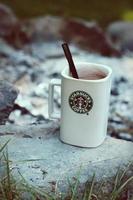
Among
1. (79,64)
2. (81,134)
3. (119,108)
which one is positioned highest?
(79,64)

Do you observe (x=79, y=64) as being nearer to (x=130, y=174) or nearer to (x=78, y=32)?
(x=130, y=174)

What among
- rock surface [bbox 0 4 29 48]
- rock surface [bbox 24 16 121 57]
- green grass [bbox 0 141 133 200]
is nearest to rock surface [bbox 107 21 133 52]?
rock surface [bbox 24 16 121 57]

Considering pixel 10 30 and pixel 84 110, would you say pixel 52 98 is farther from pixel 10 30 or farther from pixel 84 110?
pixel 10 30

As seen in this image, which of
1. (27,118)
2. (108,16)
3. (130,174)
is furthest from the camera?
(108,16)

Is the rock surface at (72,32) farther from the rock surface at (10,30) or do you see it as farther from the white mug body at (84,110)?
the white mug body at (84,110)

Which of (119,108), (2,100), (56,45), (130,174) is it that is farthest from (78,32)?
(130,174)

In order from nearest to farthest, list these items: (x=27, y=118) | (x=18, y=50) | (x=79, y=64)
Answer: (x=79, y=64), (x=27, y=118), (x=18, y=50)

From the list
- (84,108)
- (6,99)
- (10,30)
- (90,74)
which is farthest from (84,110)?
(10,30)
